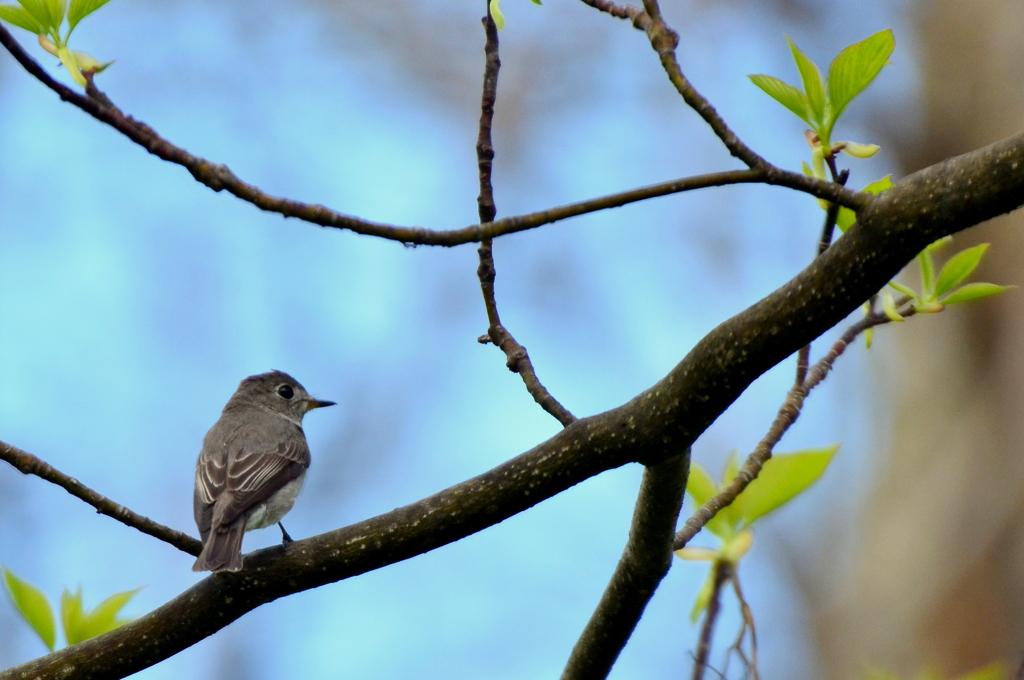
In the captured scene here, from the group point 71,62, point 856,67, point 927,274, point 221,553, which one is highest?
point 71,62

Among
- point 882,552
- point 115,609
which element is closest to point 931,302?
point 115,609

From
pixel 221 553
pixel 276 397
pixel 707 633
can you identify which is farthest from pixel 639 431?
pixel 276 397

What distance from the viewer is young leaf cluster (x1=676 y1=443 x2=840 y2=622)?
2277 mm

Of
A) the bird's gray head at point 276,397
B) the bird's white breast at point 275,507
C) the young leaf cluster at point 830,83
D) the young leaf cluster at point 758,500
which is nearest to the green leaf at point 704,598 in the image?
the young leaf cluster at point 758,500

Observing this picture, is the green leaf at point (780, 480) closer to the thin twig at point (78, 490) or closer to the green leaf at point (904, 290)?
the green leaf at point (904, 290)

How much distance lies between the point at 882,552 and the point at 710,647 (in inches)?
196

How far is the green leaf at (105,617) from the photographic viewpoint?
2.52m

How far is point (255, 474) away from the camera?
14.4ft

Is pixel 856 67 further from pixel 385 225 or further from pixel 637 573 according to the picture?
pixel 637 573

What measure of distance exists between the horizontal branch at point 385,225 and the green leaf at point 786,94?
274 mm

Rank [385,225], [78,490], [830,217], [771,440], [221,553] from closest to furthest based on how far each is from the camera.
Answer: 1. [385,225]
2. [830,217]
3. [78,490]
4. [771,440]
5. [221,553]

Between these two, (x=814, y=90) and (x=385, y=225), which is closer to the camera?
(x=385, y=225)

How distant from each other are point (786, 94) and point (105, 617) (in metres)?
1.98

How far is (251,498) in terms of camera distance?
13.8 ft
